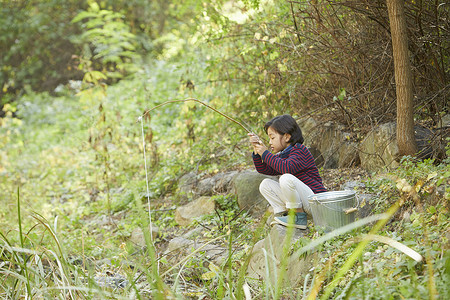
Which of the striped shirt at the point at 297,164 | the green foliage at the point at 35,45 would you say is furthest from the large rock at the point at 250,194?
the green foliage at the point at 35,45

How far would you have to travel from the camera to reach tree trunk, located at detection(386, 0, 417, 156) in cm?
353

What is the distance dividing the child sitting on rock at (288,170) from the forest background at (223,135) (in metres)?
0.51

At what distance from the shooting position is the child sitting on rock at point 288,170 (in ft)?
11.2

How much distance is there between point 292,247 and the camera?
10.3 feet

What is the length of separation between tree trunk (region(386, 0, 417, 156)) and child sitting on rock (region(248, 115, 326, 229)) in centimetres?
76

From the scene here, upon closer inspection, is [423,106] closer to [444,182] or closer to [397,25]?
[397,25]

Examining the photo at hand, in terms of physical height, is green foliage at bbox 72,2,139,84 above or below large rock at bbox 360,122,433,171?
above

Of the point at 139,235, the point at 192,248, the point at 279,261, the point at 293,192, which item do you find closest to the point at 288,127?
the point at 293,192

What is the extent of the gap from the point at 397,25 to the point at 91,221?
14.5 ft

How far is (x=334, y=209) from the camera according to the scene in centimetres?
305

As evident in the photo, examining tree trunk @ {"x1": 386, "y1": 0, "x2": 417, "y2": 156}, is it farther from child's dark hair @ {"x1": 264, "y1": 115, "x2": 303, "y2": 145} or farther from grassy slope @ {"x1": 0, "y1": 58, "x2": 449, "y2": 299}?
child's dark hair @ {"x1": 264, "y1": 115, "x2": 303, "y2": 145}

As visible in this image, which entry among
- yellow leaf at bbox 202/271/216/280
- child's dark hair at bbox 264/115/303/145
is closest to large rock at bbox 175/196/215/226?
child's dark hair at bbox 264/115/303/145

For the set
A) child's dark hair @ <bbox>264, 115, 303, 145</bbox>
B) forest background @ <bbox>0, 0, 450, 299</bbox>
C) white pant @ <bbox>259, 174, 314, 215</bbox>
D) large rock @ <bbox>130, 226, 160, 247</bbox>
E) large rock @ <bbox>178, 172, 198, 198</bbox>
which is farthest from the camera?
large rock @ <bbox>178, 172, 198, 198</bbox>

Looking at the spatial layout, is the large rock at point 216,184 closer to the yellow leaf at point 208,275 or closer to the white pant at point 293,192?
the white pant at point 293,192
